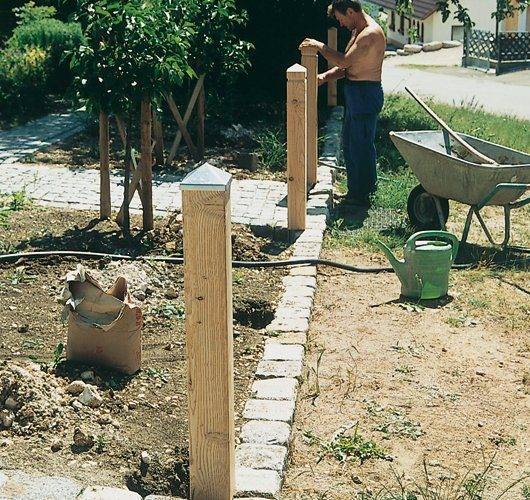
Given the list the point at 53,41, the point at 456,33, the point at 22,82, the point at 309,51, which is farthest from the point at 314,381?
the point at 456,33

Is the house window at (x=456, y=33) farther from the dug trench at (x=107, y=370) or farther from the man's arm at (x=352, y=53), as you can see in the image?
the dug trench at (x=107, y=370)

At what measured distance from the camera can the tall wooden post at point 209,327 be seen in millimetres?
4449

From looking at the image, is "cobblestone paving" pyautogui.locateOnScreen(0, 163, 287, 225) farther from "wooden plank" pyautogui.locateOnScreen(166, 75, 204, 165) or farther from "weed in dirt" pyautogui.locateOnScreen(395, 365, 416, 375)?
"weed in dirt" pyautogui.locateOnScreen(395, 365, 416, 375)

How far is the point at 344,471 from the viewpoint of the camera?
5367 mm

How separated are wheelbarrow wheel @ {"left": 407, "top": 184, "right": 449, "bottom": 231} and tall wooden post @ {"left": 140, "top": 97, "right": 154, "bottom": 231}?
2331 mm

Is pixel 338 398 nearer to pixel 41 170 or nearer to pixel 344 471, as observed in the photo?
pixel 344 471

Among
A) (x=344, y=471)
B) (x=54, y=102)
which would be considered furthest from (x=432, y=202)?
(x=54, y=102)

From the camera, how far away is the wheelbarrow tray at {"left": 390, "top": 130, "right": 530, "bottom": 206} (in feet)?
28.7

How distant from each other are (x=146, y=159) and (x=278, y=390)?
3287mm

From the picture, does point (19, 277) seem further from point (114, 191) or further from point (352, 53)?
point (352, 53)

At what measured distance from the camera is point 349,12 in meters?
10.4

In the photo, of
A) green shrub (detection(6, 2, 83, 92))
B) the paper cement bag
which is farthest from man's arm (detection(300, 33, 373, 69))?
→ green shrub (detection(6, 2, 83, 92))

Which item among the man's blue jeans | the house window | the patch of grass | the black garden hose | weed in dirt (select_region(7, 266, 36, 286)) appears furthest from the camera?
the house window

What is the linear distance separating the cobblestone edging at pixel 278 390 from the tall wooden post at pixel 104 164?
1626 millimetres
